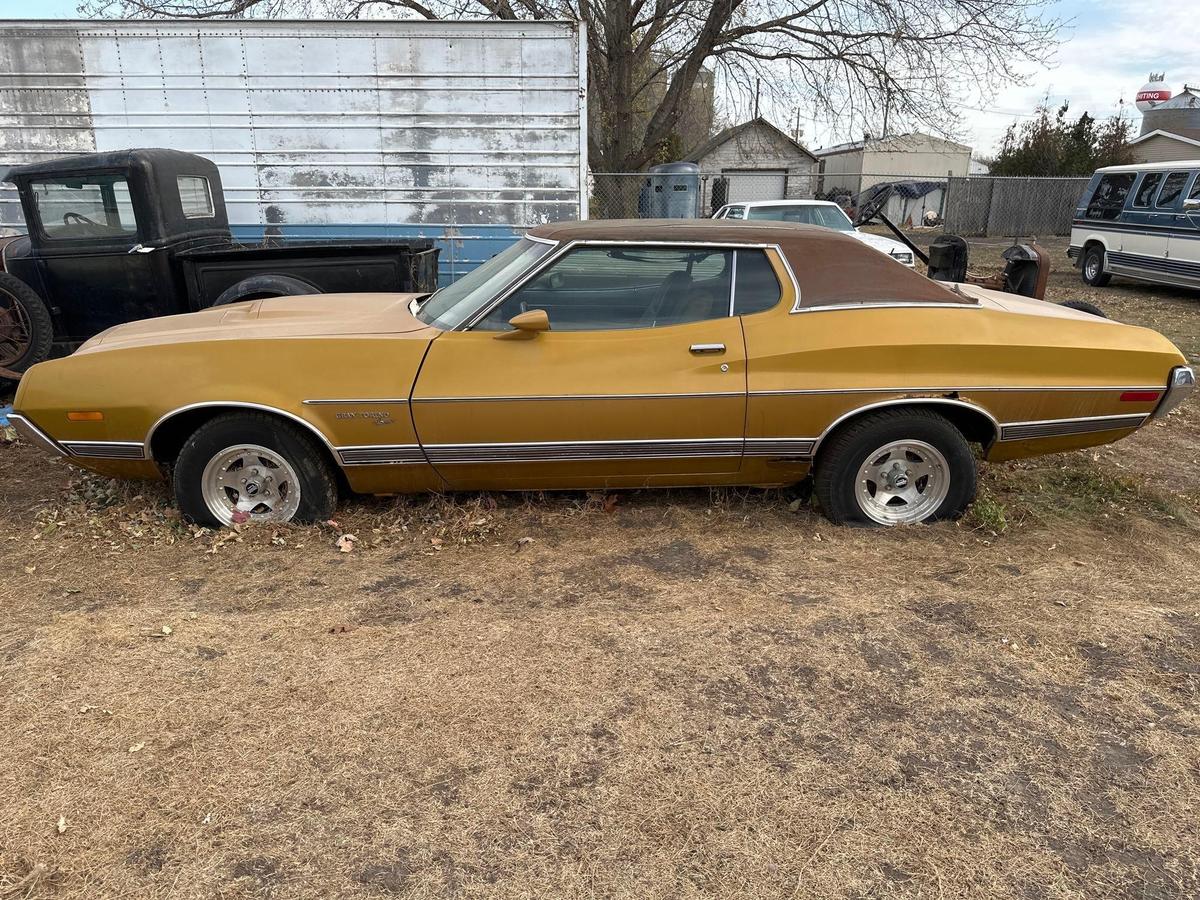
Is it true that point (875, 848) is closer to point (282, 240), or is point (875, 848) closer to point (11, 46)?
point (282, 240)

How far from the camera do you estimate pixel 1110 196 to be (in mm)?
13523

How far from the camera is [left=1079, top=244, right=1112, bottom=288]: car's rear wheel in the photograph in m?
13.6

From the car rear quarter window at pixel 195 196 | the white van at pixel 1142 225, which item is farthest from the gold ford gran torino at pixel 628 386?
the white van at pixel 1142 225

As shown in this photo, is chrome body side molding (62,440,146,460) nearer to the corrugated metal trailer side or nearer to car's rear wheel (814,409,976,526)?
car's rear wheel (814,409,976,526)

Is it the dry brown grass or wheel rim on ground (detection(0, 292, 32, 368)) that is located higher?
wheel rim on ground (detection(0, 292, 32, 368))

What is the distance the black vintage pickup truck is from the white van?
1125cm

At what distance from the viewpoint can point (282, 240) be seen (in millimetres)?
7980

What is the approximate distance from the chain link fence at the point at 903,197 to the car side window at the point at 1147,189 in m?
3.97

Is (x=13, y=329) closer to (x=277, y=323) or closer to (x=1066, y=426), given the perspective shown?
(x=277, y=323)

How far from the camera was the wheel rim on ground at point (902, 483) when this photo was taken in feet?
13.0

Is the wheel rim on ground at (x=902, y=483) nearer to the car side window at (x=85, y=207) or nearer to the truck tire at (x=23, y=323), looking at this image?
the car side window at (x=85, y=207)

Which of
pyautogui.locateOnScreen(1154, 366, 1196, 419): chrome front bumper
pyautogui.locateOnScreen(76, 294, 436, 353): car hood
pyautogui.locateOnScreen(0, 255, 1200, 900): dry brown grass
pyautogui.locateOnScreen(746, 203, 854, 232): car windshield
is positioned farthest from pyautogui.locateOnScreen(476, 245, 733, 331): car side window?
pyautogui.locateOnScreen(746, 203, 854, 232): car windshield

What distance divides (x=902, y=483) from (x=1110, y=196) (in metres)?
12.5

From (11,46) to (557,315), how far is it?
7.52 metres
